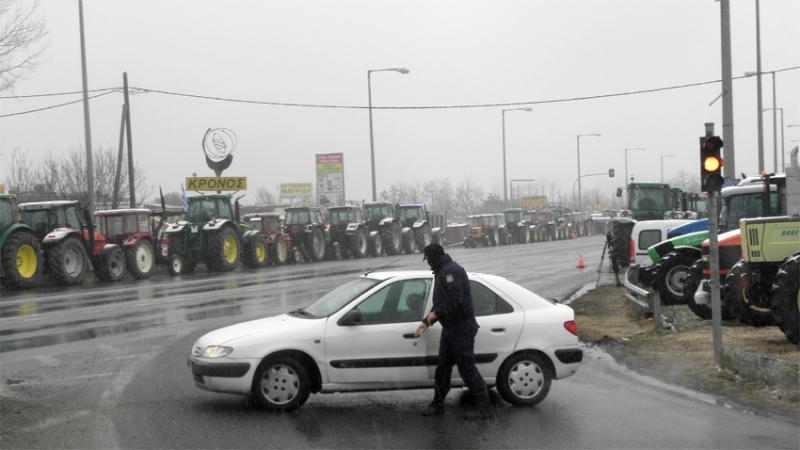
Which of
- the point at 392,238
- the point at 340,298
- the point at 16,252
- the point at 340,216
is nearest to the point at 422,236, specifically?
the point at 392,238

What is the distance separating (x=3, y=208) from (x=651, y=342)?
17967 mm

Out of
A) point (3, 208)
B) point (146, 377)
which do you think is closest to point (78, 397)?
point (146, 377)

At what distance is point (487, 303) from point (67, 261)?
64.3ft

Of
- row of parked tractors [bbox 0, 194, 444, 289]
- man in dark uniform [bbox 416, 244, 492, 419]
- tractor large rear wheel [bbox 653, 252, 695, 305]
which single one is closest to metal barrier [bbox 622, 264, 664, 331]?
tractor large rear wheel [bbox 653, 252, 695, 305]

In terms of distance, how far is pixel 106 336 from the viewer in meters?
13.9

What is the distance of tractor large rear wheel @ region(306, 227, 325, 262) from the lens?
123 ft

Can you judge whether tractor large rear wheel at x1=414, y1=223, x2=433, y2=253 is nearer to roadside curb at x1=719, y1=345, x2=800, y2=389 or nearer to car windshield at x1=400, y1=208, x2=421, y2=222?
car windshield at x1=400, y1=208, x2=421, y2=222

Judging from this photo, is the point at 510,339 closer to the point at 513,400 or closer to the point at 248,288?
the point at 513,400

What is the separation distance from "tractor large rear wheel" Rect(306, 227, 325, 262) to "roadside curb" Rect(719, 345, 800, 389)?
28017 millimetres

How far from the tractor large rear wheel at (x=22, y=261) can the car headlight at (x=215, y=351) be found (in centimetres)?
1690

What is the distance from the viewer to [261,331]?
27.8ft

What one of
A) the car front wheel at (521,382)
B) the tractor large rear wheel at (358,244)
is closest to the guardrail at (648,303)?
the car front wheel at (521,382)

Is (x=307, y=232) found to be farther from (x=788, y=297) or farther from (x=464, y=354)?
(x=464, y=354)

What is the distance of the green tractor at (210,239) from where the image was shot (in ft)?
99.4
